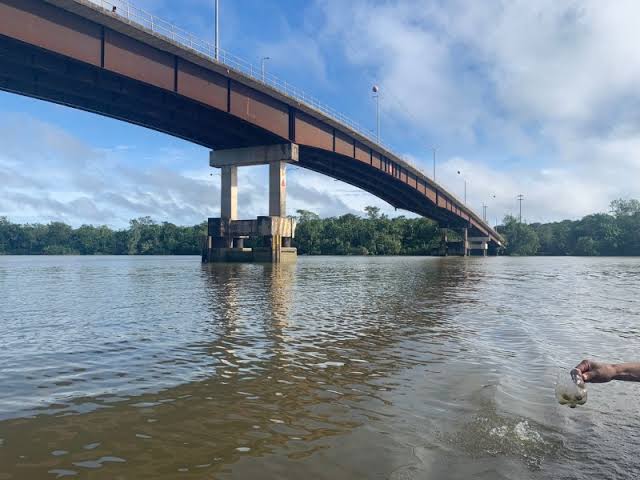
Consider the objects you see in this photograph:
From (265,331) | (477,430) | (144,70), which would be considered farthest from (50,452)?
(144,70)

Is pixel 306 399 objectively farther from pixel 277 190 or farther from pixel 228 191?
pixel 228 191

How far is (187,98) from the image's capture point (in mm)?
41062

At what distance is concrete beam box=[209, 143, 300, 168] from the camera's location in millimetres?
53875

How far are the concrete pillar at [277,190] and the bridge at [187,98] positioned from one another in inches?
4.9

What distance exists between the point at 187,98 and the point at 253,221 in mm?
19616

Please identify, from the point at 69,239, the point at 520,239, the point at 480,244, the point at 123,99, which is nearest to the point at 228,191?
the point at 123,99

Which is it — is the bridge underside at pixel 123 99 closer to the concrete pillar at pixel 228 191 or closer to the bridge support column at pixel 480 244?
the concrete pillar at pixel 228 191

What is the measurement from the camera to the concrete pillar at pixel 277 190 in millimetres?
55781

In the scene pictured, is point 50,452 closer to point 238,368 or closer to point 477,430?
point 238,368

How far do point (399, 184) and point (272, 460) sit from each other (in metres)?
80.7

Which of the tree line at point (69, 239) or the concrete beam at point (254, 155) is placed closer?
the concrete beam at point (254, 155)

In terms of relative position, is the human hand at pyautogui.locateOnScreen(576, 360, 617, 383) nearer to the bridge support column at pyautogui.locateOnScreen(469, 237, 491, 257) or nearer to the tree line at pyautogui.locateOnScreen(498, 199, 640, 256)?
the bridge support column at pyautogui.locateOnScreen(469, 237, 491, 257)

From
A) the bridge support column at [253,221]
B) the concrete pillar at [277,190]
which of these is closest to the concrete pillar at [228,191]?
the bridge support column at [253,221]

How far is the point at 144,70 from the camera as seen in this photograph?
3734 centimetres
